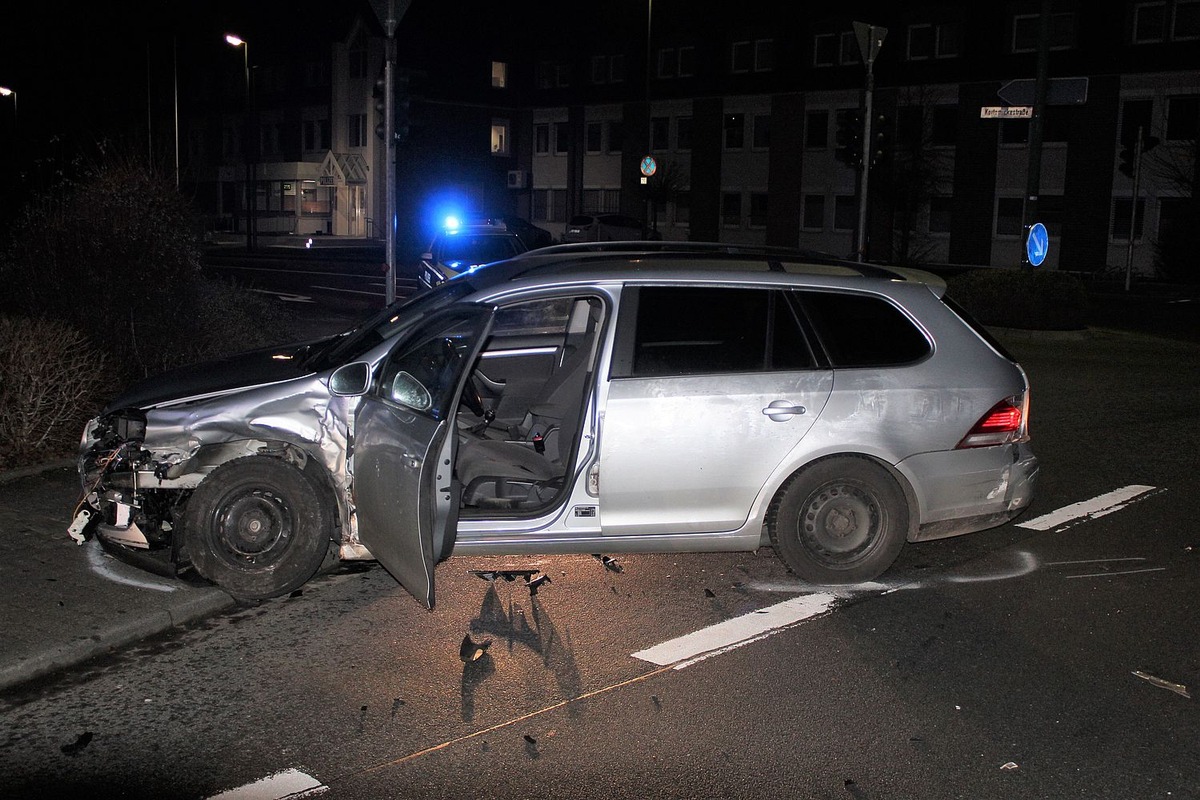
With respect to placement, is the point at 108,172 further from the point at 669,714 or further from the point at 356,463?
the point at 669,714

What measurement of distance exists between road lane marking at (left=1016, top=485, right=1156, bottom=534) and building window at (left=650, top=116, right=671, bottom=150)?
163ft

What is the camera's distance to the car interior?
254 inches

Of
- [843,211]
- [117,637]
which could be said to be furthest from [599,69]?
[117,637]

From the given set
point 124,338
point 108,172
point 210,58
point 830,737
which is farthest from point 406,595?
→ point 210,58

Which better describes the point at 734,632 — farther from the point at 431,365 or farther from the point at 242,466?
the point at 242,466

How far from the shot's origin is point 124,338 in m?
11.5

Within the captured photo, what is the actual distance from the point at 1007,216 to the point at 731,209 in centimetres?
1328

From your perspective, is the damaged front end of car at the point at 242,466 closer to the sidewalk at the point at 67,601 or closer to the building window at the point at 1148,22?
the sidewalk at the point at 67,601

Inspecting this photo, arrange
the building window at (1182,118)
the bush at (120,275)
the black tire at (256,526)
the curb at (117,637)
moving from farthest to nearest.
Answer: the building window at (1182,118) → the bush at (120,275) → the black tire at (256,526) → the curb at (117,637)

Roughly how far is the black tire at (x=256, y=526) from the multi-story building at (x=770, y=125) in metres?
24.9

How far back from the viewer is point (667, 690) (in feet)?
16.4

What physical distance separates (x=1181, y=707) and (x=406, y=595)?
3710mm

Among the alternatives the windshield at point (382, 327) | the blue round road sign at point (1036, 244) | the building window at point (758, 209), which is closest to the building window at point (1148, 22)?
the building window at point (758, 209)

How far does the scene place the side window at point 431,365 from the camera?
545 centimetres
